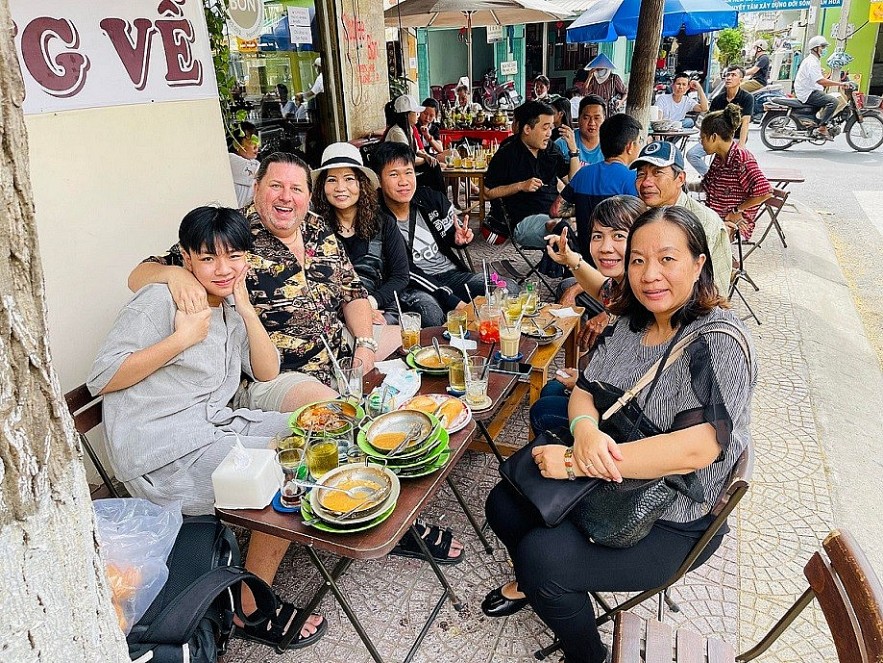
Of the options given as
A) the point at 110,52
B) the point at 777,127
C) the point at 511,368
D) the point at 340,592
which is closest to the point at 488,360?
the point at 511,368

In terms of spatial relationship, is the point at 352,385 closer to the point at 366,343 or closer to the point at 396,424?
the point at 396,424

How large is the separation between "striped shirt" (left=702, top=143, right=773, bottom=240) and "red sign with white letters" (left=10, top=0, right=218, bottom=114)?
408 cm

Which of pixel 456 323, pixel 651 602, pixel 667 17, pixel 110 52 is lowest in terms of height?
pixel 651 602

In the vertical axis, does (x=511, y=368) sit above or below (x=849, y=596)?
below

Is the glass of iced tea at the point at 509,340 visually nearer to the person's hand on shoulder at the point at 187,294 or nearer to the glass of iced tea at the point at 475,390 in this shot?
the glass of iced tea at the point at 475,390

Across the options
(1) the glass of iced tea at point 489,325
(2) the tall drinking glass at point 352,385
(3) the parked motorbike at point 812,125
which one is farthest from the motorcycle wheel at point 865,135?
(2) the tall drinking glass at point 352,385

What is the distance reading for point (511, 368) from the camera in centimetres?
268

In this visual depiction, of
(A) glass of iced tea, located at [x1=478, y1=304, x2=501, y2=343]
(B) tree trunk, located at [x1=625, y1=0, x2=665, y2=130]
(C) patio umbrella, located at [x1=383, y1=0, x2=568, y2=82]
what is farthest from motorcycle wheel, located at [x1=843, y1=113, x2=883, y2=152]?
(A) glass of iced tea, located at [x1=478, y1=304, x2=501, y2=343]

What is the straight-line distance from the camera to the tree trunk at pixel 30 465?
0.80 meters

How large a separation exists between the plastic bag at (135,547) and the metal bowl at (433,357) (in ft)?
3.67

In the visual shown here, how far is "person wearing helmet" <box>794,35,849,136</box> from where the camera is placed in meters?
12.4

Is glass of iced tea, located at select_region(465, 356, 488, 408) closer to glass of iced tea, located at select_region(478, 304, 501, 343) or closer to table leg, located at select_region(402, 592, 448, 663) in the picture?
glass of iced tea, located at select_region(478, 304, 501, 343)

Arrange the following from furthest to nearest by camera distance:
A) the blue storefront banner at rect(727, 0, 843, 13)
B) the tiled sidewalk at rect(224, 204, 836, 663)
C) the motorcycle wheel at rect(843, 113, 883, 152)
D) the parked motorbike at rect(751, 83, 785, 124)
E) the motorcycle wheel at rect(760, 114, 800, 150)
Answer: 1. the blue storefront banner at rect(727, 0, 843, 13)
2. the parked motorbike at rect(751, 83, 785, 124)
3. the motorcycle wheel at rect(760, 114, 800, 150)
4. the motorcycle wheel at rect(843, 113, 883, 152)
5. the tiled sidewalk at rect(224, 204, 836, 663)

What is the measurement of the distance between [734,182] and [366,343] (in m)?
3.71
